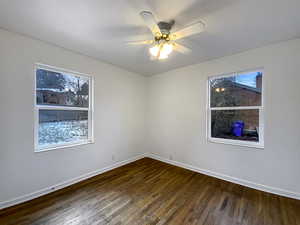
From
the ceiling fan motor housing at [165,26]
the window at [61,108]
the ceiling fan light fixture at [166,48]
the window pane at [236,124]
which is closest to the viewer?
the ceiling fan motor housing at [165,26]


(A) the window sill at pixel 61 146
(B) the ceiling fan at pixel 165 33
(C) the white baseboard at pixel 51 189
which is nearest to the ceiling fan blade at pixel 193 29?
(B) the ceiling fan at pixel 165 33

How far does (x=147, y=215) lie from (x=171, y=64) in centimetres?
290

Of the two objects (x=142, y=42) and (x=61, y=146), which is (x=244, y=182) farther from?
(x=61, y=146)

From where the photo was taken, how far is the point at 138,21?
1.69 m

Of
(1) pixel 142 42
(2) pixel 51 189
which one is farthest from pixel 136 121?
(2) pixel 51 189

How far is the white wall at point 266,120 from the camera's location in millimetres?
2092

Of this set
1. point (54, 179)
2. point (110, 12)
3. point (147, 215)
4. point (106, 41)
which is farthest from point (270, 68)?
point (54, 179)

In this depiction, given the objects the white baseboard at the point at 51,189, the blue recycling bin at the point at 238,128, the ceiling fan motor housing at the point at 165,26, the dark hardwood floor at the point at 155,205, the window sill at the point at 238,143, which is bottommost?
the dark hardwood floor at the point at 155,205

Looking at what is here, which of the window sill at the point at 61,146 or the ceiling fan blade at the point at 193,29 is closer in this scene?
the ceiling fan blade at the point at 193,29

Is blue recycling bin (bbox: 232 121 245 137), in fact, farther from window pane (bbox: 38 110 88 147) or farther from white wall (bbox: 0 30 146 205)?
window pane (bbox: 38 110 88 147)

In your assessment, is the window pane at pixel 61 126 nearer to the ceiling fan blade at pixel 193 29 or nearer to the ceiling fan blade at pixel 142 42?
the ceiling fan blade at pixel 142 42

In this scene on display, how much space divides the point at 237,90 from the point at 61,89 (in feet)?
11.2

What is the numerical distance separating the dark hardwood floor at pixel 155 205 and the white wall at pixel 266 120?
36cm

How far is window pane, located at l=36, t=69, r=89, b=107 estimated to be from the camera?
2.24 m
